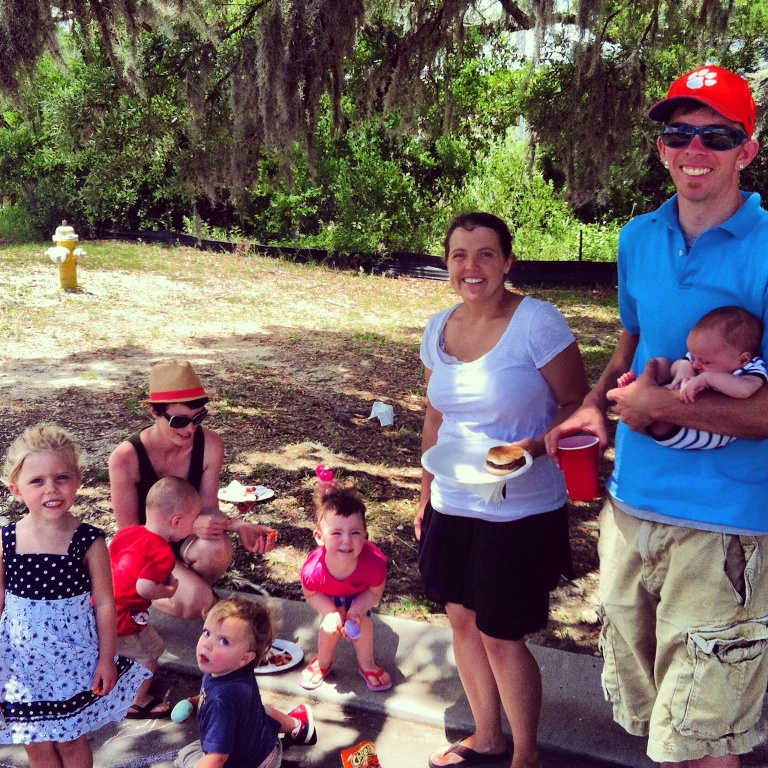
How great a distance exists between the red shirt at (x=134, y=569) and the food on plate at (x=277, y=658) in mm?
533

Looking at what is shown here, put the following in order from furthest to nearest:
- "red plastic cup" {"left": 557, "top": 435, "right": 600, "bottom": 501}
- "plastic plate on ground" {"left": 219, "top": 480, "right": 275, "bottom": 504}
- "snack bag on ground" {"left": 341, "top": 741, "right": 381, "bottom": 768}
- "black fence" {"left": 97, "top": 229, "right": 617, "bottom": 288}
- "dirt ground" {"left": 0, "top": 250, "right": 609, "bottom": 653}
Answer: "black fence" {"left": 97, "top": 229, "right": 617, "bottom": 288}
"plastic plate on ground" {"left": 219, "top": 480, "right": 275, "bottom": 504}
"dirt ground" {"left": 0, "top": 250, "right": 609, "bottom": 653}
"snack bag on ground" {"left": 341, "top": 741, "right": 381, "bottom": 768}
"red plastic cup" {"left": 557, "top": 435, "right": 600, "bottom": 501}

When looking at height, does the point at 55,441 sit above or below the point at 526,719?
above

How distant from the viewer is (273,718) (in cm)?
267

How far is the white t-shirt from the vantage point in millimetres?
2373

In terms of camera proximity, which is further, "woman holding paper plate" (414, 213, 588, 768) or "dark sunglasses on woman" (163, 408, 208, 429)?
"dark sunglasses on woman" (163, 408, 208, 429)

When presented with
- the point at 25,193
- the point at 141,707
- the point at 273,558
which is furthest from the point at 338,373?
the point at 25,193

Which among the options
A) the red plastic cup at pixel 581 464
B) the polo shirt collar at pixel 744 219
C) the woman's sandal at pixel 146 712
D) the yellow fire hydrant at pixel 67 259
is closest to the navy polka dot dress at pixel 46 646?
the woman's sandal at pixel 146 712

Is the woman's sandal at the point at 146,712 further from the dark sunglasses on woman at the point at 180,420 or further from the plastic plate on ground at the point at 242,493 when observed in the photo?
the plastic plate on ground at the point at 242,493

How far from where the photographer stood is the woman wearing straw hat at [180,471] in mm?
3164

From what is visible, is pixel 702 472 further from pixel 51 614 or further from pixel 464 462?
pixel 51 614

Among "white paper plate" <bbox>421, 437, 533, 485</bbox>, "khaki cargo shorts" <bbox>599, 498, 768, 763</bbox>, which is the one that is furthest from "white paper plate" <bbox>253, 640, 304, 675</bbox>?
"khaki cargo shorts" <bbox>599, 498, 768, 763</bbox>

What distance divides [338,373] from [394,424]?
1668 millimetres

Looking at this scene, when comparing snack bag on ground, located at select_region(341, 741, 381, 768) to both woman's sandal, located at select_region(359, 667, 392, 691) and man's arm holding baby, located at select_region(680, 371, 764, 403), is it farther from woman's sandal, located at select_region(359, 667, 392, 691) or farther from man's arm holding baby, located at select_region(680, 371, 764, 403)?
man's arm holding baby, located at select_region(680, 371, 764, 403)

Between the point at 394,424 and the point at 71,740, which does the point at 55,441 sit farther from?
the point at 394,424
